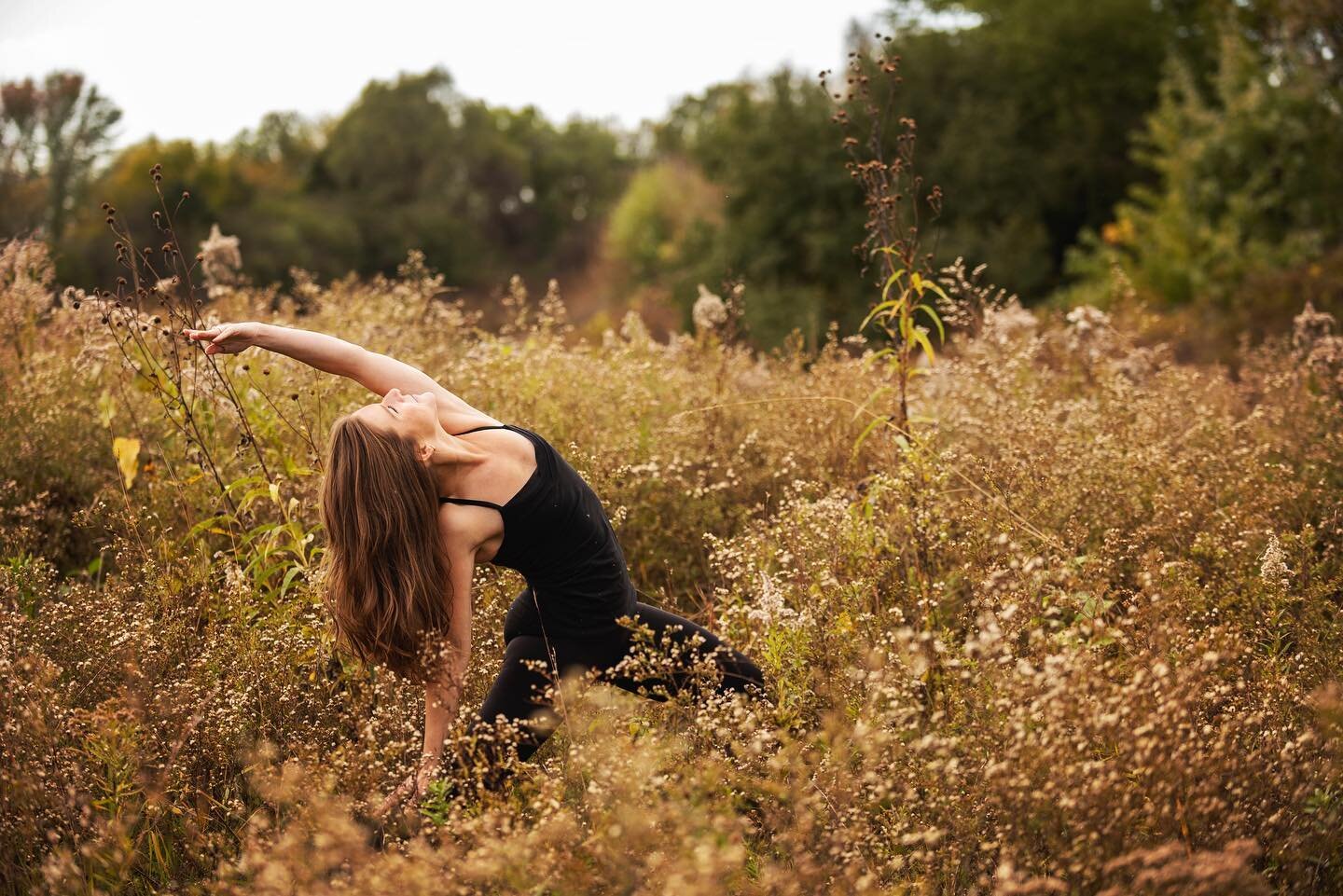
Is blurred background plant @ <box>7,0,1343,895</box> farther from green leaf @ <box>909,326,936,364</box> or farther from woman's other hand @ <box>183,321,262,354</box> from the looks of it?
woman's other hand @ <box>183,321,262,354</box>

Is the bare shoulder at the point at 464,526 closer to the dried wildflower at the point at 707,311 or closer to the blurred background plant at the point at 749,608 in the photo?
the blurred background plant at the point at 749,608

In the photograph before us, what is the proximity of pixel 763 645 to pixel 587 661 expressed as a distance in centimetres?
66

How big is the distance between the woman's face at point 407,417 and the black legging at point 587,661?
69 cm

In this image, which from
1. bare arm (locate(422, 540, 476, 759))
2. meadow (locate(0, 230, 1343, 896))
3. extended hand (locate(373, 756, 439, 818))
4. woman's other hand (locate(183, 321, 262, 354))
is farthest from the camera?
woman's other hand (locate(183, 321, 262, 354))

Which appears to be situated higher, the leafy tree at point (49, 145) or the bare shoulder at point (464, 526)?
the leafy tree at point (49, 145)

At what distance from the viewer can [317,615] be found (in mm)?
3756

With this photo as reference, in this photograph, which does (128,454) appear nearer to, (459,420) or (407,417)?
(459,420)

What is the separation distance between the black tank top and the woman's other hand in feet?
3.00

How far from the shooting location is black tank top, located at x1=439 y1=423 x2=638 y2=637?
10.3 ft

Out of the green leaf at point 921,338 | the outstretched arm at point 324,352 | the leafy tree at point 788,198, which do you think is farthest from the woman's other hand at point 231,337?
the leafy tree at point 788,198

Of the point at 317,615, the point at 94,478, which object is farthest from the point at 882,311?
the point at 94,478

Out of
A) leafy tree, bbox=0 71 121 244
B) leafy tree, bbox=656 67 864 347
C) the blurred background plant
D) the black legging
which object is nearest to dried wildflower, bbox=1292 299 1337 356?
the blurred background plant

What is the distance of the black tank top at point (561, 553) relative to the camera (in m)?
3.14

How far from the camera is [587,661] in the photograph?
10.7ft
